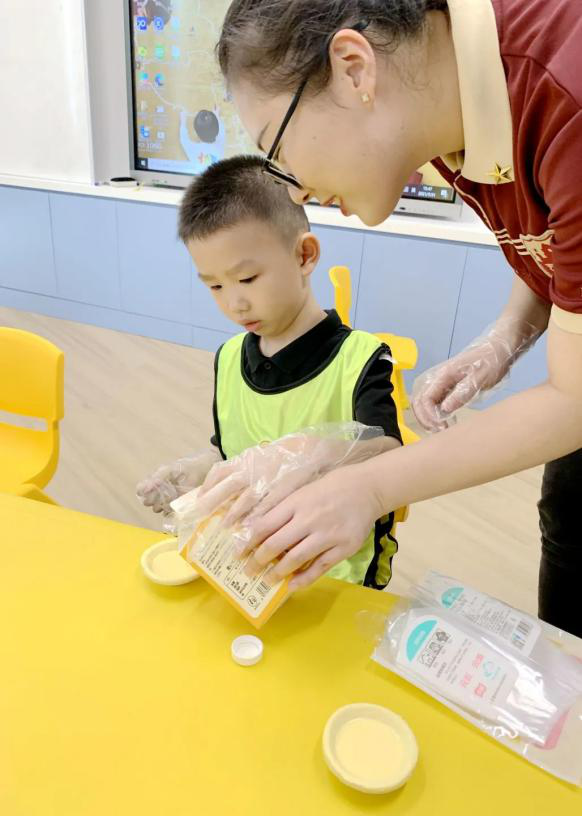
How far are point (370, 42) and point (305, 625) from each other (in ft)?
1.88

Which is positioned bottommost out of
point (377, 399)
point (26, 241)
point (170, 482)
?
point (26, 241)

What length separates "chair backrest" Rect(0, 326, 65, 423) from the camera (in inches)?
54.4

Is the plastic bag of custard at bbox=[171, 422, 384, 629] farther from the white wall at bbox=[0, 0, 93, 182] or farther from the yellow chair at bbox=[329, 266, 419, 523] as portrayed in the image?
the white wall at bbox=[0, 0, 93, 182]

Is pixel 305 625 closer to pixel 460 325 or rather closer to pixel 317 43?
pixel 317 43

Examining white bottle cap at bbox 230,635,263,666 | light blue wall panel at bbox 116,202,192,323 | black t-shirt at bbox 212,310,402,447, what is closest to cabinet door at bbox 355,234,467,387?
light blue wall panel at bbox 116,202,192,323

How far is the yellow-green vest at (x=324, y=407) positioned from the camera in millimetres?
976

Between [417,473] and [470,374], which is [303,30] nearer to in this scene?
[417,473]

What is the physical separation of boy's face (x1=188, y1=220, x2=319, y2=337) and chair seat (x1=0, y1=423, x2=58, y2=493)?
0.64 meters

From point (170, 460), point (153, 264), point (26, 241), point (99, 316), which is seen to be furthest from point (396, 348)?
point (26, 241)

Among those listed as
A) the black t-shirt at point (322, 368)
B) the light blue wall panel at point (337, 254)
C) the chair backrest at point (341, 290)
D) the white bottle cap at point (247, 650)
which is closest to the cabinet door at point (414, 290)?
the light blue wall panel at point (337, 254)

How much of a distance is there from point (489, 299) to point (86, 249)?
7.28 feet

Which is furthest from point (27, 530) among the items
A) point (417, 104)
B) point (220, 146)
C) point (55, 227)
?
point (55, 227)

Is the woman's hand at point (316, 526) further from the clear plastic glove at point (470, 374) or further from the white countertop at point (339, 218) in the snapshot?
the white countertop at point (339, 218)

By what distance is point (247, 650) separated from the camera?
2.07 feet
